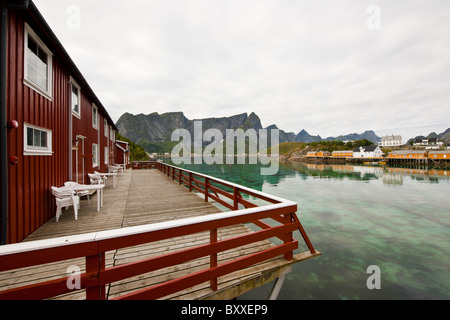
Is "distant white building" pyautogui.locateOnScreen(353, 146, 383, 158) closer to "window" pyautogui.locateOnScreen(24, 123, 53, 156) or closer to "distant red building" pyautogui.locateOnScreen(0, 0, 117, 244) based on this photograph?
"distant red building" pyautogui.locateOnScreen(0, 0, 117, 244)

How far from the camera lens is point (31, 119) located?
4641mm

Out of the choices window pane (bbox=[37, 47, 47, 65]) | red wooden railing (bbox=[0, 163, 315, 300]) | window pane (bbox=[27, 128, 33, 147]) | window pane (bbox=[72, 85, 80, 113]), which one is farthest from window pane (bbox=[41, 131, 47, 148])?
red wooden railing (bbox=[0, 163, 315, 300])

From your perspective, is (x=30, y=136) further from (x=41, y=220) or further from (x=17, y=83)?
(x=41, y=220)

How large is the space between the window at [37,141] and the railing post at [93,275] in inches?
160

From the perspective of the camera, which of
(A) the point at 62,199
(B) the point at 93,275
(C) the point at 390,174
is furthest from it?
(C) the point at 390,174

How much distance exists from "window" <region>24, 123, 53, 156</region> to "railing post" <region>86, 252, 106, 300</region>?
4076 mm

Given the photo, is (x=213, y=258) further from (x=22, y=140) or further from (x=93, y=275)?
(x=22, y=140)

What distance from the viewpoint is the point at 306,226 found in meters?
11.9

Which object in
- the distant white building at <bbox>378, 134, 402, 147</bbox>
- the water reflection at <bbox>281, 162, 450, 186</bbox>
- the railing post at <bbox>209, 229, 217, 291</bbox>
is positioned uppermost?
the distant white building at <bbox>378, 134, 402, 147</bbox>

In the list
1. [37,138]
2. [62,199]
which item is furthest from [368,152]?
[37,138]

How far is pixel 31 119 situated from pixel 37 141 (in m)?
0.62

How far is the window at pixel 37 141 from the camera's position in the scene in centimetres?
446

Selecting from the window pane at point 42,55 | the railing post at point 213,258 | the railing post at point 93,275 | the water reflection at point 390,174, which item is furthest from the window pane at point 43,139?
the water reflection at point 390,174

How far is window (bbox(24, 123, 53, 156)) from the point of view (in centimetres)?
446
